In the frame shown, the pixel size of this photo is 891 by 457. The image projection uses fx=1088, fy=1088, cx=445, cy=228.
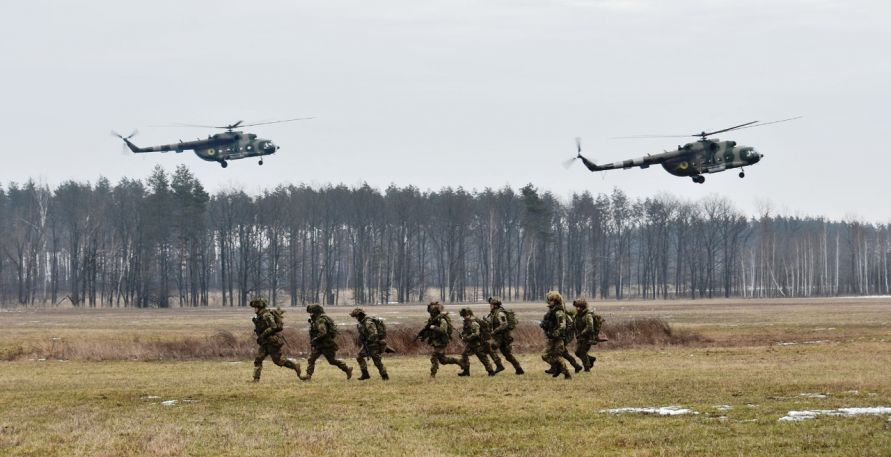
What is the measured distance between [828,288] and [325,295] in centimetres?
7417

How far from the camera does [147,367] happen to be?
31.7 meters

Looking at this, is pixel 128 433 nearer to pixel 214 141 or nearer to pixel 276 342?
pixel 276 342

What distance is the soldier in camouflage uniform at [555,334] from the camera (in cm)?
2533

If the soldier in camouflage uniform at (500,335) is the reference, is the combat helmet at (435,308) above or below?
above

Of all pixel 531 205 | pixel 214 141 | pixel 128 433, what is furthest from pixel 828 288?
pixel 128 433

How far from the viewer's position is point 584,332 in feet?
87.1

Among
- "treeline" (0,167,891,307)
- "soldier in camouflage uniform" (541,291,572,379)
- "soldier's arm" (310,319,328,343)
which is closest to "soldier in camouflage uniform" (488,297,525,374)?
"soldier in camouflage uniform" (541,291,572,379)

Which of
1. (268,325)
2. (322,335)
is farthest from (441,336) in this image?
(268,325)

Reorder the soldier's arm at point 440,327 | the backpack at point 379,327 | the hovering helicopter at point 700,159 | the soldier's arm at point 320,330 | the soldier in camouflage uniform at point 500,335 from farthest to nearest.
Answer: the hovering helicopter at point 700,159
the soldier in camouflage uniform at point 500,335
the soldier's arm at point 440,327
the backpack at point 379,327
the soldier's arm at point 320,330

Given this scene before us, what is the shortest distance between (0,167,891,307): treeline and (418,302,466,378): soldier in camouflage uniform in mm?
97182

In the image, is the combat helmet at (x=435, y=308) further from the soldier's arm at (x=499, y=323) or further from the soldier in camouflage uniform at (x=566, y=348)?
the soldier in camouflage uniform at (x=566, y=348)

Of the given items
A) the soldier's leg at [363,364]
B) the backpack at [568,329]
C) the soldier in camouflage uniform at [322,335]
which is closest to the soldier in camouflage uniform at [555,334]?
the backpack at [568,329]

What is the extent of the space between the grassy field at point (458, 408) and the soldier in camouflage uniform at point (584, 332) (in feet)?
1.86

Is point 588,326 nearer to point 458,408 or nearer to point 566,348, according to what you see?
point 566,348
